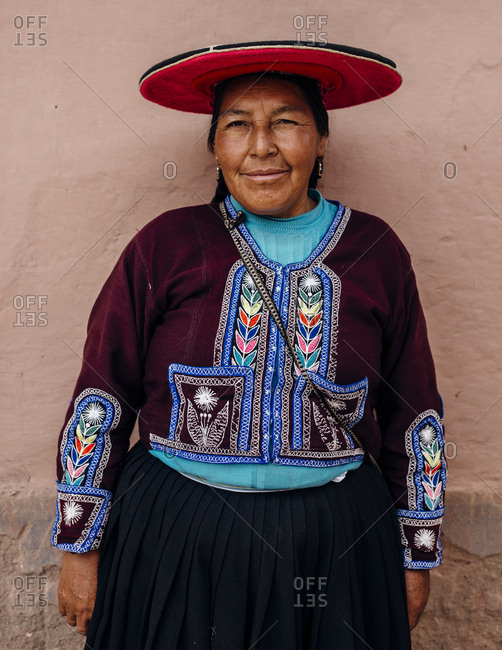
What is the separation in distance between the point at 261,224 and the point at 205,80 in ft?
1.36

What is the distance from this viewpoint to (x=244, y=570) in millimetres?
1688

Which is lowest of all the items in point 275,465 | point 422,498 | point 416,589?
point 416,589

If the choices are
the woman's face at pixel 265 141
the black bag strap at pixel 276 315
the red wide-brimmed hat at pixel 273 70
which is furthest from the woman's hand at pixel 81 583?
the red wide-brimmed hat at pixel 273 70

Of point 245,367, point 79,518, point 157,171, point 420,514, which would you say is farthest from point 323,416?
point 157,171

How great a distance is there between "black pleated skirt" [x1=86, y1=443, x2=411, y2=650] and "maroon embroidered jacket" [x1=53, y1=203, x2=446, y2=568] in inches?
3.8

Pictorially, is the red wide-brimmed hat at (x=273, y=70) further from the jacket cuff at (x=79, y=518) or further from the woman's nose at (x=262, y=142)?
the jacket cuff at (x=79, y=518)

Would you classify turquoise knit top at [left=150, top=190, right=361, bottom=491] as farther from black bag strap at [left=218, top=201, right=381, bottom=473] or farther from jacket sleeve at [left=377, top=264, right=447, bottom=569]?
jacket sleeve at [left=377, top=264, right=447, bottom=569]

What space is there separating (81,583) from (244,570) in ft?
1.62

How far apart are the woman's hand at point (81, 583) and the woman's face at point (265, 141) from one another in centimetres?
104

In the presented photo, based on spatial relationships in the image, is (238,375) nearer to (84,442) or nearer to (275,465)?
(275,465)

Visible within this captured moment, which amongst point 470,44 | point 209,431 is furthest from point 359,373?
point 470,44

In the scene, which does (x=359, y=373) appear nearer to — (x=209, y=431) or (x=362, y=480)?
(x=362, y=480)

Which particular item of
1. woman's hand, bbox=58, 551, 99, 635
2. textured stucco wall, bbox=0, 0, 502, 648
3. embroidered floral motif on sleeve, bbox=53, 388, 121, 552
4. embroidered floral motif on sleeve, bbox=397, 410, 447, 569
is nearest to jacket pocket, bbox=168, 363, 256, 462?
embroidered floral motif on sleeve, bbox=53, 388, 121, 552

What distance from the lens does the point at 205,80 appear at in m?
1.87
